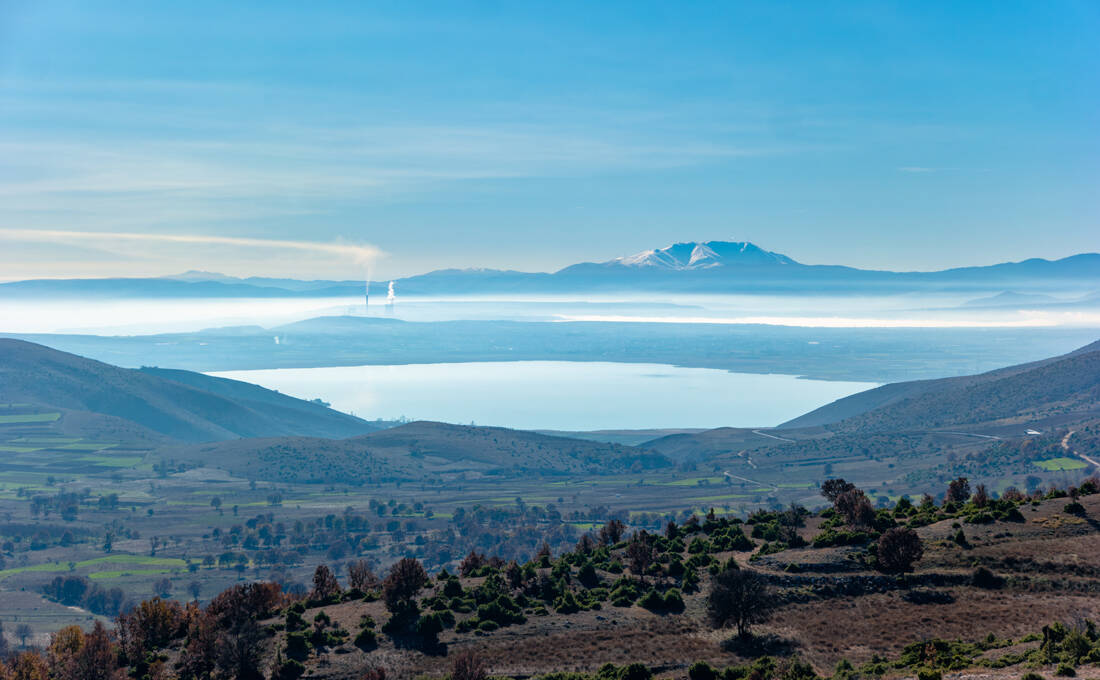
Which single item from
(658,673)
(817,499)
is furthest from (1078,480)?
(658,673)

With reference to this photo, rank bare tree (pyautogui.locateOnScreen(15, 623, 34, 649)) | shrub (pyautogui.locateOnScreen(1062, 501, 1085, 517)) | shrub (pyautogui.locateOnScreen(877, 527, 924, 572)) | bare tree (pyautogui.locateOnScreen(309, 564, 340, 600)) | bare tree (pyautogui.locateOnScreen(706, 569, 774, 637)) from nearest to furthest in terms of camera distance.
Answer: bare tree (pyautogui.locateOnScreen(706, 569, 774, 637)) < shrub (pyautogui.locateOnScreen(877, 527, 924, 572)) < shrub (pyautogui.locateOnScreen(1062, 501, 1085, 517)) < bare tree (pyautogui.locateOnScreen(309, 564, 340, 600)) < bare tree (pyautogui.locateOnScreen(15, 623, 34, 649))

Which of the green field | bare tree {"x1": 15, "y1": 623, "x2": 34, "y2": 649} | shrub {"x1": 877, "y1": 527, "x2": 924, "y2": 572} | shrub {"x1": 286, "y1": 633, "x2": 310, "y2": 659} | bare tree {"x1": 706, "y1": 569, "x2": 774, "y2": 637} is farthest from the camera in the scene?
the green field

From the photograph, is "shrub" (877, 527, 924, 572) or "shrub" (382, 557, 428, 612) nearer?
"shrub" (877, 527, 924, 572)

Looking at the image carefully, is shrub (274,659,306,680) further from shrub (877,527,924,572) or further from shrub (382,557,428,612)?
shrub (877,527,924,572)

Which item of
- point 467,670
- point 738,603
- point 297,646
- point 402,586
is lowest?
point 297,646

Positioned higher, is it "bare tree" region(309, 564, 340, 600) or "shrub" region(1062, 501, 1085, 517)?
"shrub" region(1062, 501, 1085, 517)

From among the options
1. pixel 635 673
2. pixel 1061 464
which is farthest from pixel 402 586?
pixel 1061 464

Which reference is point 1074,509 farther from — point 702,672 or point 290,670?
point 290,670

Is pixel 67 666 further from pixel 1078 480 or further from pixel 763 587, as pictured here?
pixel 1078 480

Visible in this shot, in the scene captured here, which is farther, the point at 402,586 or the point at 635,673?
the point at 402,586

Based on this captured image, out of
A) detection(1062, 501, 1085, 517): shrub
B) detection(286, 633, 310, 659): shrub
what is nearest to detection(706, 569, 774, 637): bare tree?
detection(286, 633, 310, 659): shrub

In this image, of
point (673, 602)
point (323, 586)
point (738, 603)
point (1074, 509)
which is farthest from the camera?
point (323, 586)
